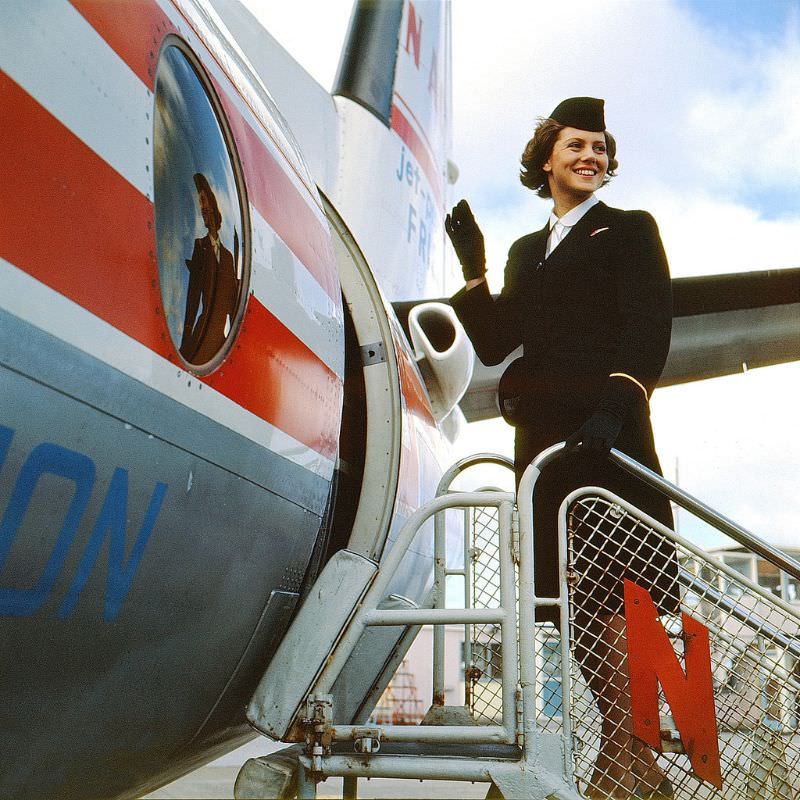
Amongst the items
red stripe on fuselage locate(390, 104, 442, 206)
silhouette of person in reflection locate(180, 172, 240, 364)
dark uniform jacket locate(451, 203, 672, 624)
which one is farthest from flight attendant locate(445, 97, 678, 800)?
red stripe on fuselage locate(390, 104, 442, 206)

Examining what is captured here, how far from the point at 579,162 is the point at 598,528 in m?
1.19

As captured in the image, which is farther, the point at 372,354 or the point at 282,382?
the point at 372,354

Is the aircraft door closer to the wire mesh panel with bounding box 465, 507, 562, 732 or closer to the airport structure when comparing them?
the airport structure

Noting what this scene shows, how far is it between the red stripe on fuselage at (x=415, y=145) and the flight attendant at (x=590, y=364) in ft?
16.2

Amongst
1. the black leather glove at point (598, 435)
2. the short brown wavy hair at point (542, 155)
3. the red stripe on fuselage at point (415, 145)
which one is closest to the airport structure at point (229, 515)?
the black leather glove at point (598, 435)

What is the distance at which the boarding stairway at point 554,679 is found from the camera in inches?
86.1

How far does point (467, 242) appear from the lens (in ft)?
10.3

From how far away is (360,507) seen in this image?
311 cm

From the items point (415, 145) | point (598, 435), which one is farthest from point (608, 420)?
point (415, 145)

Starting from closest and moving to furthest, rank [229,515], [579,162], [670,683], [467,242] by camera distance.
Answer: [229,515] → [670,683] → [579,162] → [467,242]

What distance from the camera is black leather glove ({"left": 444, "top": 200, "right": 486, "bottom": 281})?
316cm

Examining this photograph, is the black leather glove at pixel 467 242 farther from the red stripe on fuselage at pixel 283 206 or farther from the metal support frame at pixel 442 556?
the metal support frame at pixel 442 556

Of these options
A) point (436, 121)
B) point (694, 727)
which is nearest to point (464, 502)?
point (694, 727)

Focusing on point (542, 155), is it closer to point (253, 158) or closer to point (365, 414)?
point (253, 158)
